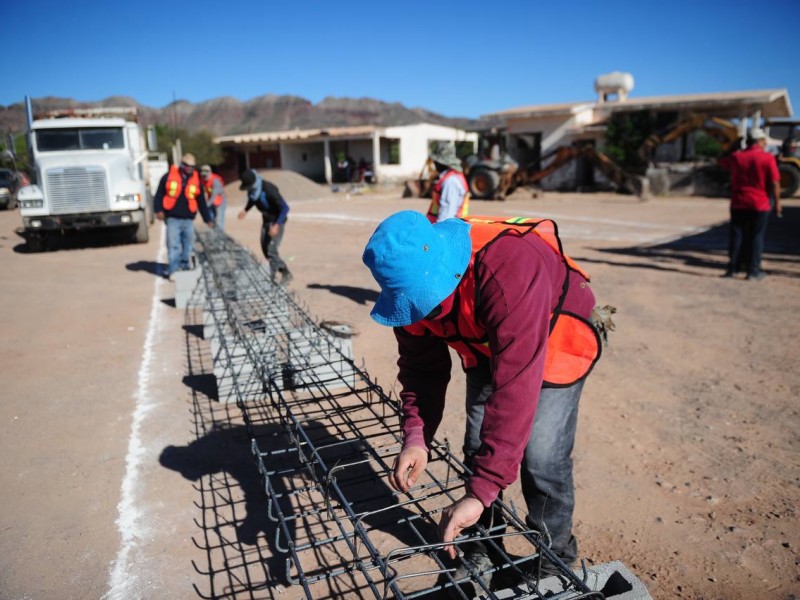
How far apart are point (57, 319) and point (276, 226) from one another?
9.59 ft

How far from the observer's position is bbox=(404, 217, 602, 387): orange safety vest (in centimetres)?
203

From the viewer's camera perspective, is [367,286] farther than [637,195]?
No

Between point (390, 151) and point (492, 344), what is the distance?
118 feet

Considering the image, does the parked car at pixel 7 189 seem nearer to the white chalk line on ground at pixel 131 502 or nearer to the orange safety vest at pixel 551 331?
the white chalk line on ground at pixel 131 502

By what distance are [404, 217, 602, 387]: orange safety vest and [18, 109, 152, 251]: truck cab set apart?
1243 centimetres

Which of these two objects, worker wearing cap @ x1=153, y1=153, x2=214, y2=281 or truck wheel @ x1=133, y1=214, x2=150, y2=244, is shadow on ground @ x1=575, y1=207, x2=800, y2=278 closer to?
worker wearing cap @ x1=153, y1=153, x2=214, y2=281

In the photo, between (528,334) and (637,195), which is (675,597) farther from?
(637,195)

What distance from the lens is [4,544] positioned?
9.84 feet

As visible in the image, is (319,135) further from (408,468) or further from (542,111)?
(408,468)

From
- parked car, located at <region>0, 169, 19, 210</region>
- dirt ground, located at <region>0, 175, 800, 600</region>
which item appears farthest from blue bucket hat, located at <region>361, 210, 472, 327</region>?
parked car, located at <region>0, 169, 19, 210</region>

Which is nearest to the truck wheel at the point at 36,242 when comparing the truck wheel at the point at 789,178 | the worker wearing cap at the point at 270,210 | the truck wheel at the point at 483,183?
the worker wearing cap at the point at 270,210

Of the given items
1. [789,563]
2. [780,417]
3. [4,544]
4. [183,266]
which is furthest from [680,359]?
[183,266]

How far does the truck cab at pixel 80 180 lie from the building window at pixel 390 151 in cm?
2255

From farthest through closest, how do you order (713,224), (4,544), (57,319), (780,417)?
(713,224) → (57,319) → (780,417) → (4,544)
